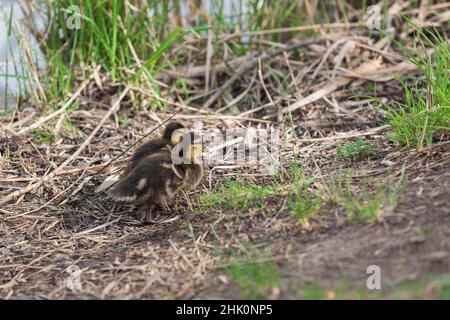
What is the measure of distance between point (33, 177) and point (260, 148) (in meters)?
1.70

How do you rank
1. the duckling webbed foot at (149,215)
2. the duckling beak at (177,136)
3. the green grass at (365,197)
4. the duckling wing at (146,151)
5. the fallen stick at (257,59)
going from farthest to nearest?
1. the fallen stick at (257,59)
2. the duckling beak at (177,136)
3. the duckling wing at (146,151)
4. the duckling webbed foot at (149,215)
5. the green grass at (365,197)

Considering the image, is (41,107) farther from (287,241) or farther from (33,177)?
(287,241)

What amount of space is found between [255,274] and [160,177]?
4.22 feet

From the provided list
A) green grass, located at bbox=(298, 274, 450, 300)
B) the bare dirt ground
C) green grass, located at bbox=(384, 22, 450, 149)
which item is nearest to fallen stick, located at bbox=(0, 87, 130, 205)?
the bare dirt ground

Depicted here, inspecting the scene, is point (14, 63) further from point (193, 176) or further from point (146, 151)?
point (193, 176)

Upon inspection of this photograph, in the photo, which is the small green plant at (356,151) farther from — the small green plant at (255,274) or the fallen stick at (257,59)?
the fallen stick at (257,59)

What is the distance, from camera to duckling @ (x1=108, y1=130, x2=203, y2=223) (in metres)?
4.43

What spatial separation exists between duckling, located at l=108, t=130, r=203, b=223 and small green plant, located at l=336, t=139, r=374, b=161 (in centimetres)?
100

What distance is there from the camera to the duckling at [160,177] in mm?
4426

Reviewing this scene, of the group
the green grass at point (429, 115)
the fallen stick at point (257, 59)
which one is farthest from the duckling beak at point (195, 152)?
the fallen stick at point (257, 59)

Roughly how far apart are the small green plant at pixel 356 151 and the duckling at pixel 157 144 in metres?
1.13

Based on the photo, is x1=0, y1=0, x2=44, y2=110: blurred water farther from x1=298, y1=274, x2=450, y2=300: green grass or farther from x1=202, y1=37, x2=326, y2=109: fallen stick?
x1=298, y1=274, x2=450, y2=300: green grass

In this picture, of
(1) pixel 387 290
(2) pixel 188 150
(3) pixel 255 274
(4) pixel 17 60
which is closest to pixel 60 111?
(4) pixel 17 60
